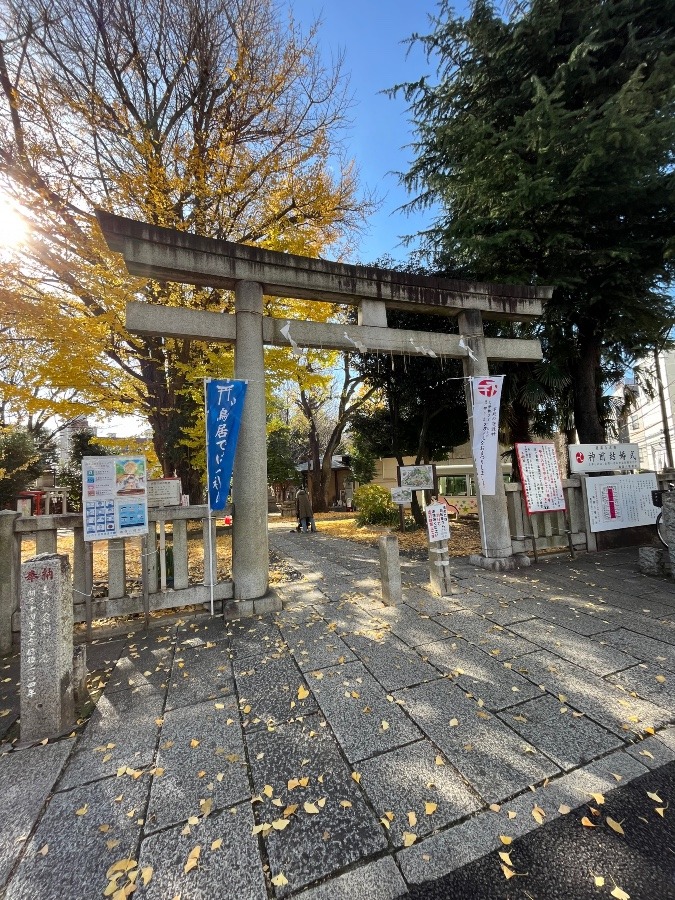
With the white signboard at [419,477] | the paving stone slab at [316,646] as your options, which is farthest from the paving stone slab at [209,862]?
the white signboard at [419,477]

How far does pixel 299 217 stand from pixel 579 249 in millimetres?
7171

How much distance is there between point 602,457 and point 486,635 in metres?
5.56

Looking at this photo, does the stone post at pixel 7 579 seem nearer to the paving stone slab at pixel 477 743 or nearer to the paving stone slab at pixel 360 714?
the paving stone slab at pixel 360 714

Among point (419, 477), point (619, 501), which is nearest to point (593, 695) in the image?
point (619, 501)

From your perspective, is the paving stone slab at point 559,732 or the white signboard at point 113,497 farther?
the white signboard at point 113,497

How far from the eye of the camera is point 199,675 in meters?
3.46

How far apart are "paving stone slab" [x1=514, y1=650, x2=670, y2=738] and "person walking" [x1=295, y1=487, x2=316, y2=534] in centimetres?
1014

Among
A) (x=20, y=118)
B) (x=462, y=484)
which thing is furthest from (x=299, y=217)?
(x=462, y=484)

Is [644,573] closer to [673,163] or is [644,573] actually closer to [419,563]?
[419,563]

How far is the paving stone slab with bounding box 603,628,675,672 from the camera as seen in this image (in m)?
3.37

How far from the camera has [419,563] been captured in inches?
297

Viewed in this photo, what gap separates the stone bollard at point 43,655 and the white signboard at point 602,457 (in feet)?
27.2

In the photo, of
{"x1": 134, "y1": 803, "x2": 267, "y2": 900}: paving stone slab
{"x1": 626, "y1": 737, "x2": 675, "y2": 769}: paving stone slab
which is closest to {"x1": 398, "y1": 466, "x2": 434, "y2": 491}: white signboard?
{"x1": 626, "y1": 737, "x2": 675, "y2": 769}: paving stone slab

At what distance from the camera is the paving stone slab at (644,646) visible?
3369 millimetres
